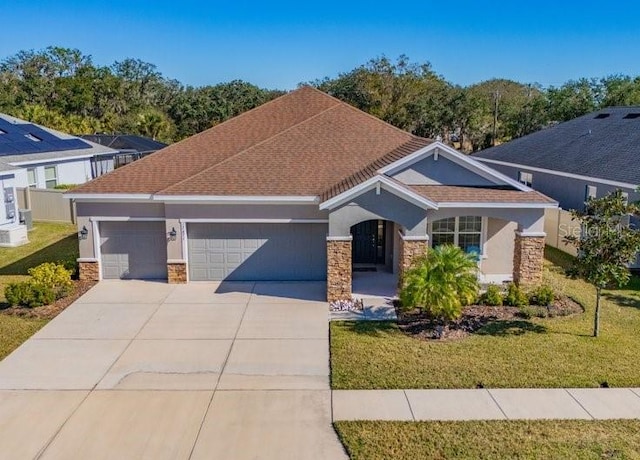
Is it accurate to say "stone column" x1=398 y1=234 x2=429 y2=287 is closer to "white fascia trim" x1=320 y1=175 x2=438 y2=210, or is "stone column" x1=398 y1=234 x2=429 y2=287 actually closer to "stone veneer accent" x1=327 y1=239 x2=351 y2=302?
"white fascia trim" x1=320 y1=175 x2=438 y2=210

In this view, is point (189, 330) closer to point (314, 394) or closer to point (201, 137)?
point (314, 394)

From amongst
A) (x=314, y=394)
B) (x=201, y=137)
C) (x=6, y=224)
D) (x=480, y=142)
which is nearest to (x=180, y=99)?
(x=480, y=142)

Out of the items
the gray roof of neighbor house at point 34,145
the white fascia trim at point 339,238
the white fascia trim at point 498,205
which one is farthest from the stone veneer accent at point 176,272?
the gray roof of neighbor house at point 34,145

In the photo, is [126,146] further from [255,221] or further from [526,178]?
[526,178]

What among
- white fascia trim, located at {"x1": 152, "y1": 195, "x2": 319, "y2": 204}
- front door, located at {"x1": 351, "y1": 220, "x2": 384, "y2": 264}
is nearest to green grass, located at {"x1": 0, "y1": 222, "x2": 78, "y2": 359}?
white fascia trim, located at {"x1": 152, "y1": 195, "x2": 319, "y2": 204}

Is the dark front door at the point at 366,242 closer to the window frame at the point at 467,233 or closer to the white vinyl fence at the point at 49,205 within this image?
the window frame at the point at 467,233
